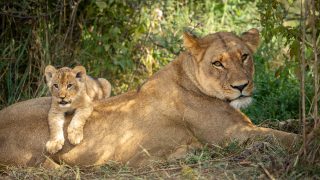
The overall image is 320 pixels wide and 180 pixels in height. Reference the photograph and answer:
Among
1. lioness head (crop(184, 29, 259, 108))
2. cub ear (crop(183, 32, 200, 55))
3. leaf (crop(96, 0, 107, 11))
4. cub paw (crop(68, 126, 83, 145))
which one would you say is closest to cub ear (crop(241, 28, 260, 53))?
lioness head (crop(184, 29, 259, 108))

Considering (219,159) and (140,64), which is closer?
(219,159)

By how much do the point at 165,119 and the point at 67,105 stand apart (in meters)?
0.83

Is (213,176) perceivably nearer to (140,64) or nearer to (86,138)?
(86,138)

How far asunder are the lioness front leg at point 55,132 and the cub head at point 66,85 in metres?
0.11

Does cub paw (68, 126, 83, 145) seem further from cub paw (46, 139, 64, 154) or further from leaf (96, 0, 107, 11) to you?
leaf (96, 0, 107, 11)

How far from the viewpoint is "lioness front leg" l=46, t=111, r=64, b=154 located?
228 inches

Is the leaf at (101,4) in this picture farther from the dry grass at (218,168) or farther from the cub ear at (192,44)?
the dry grass at (218,168)

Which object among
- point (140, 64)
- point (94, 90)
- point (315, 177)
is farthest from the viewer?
point (140, 64)

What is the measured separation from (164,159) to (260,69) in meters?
3.39

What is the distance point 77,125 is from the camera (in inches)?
231

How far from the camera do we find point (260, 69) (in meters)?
8.97

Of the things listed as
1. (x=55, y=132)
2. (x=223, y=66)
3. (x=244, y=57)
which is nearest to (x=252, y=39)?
(x=244, y=57)

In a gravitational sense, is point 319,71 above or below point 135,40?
above

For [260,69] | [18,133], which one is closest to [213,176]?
[18,133]
